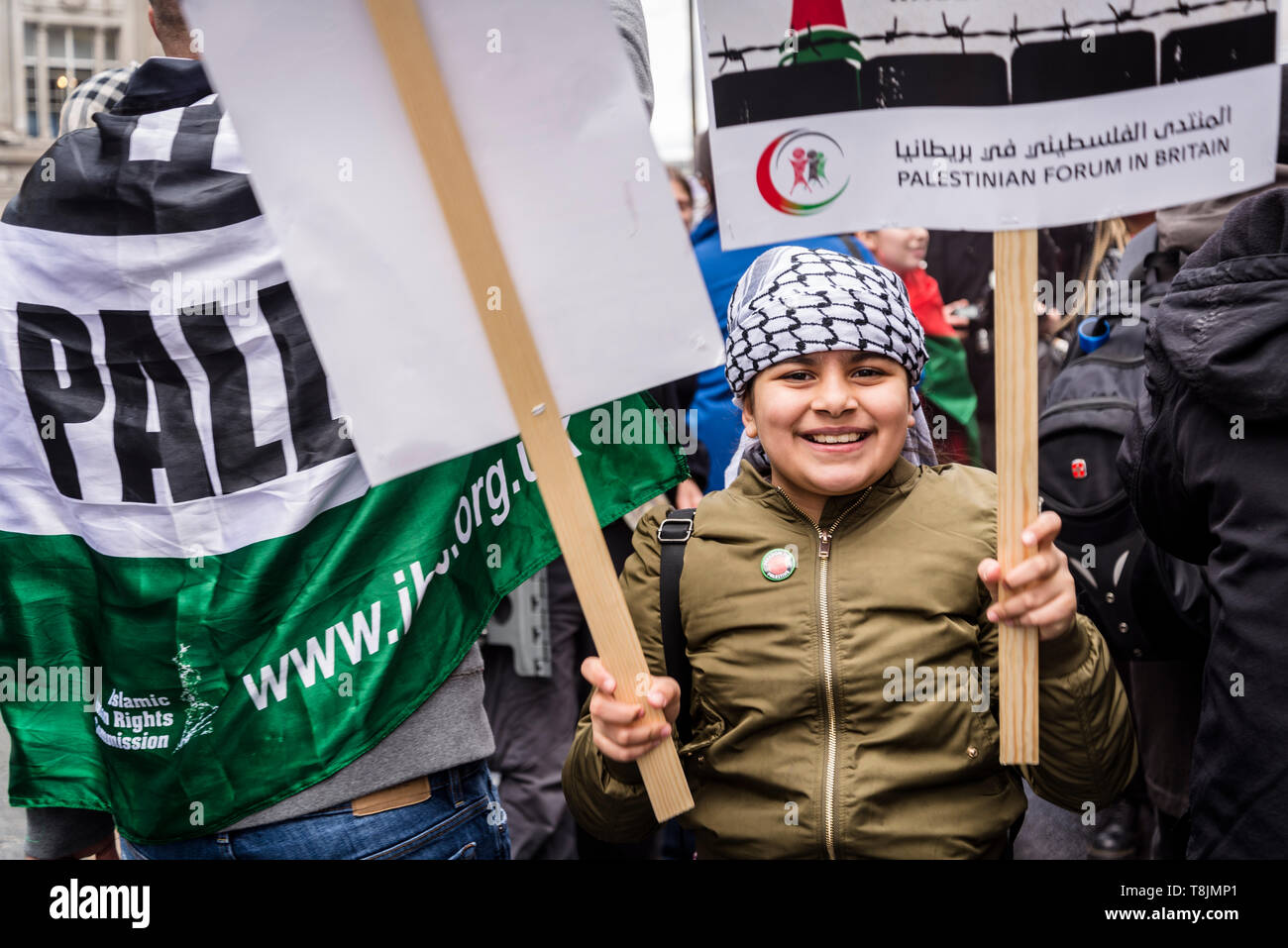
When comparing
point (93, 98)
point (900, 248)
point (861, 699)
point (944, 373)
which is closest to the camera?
point (861, 699)

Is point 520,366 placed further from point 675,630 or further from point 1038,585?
point 1038,585

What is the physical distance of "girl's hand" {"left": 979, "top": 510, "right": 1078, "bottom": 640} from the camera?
1728 mm

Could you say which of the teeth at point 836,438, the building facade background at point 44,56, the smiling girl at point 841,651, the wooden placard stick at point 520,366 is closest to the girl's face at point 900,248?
the building facade background at point 44,56

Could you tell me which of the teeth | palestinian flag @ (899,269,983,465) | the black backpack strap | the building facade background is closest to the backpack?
palestinian flag @ (899,269,983,465)

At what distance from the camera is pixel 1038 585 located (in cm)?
175

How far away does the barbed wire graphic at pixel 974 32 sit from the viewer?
172cm

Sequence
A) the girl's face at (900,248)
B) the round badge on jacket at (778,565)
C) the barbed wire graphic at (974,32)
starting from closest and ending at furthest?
1. the barbed wire graphic at (974,32)
2. the round badge on jacket at (778,565)
3. the girl's face at (900,248)

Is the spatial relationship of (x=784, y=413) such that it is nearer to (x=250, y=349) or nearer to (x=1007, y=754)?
(x=1007, y=754)

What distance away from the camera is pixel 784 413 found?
77.7 inches

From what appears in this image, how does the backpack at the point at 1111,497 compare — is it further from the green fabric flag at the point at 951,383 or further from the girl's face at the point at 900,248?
the girl's face at the point at 900,248

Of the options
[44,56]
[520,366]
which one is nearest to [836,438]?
[520,366]

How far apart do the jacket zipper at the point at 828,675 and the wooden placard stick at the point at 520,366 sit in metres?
0.22

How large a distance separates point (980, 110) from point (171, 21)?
4.15ft

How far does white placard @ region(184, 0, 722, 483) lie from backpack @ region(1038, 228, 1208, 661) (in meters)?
1.37
